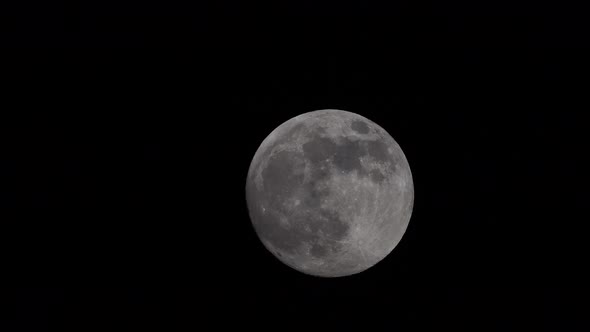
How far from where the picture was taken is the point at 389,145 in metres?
4.95

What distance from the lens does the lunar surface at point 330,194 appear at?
443 centimetres

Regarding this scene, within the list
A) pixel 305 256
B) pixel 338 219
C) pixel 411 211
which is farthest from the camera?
pixel 411 211

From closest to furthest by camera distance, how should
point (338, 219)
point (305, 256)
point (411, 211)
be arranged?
point (338, 219) < point (305, 256) < point (411, 211)

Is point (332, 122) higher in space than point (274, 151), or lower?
higher

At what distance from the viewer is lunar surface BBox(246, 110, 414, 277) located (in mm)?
4434

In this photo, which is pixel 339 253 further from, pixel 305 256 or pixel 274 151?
pixel 274 151

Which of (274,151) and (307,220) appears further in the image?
(274,151)

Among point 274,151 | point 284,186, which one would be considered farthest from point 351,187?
point 274,151

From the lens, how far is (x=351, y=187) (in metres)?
4.43

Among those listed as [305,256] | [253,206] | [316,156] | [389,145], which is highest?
[389,145]

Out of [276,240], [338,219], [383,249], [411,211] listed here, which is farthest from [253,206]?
[411,211]

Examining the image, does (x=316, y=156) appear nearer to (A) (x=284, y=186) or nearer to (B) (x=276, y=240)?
(A) (x=284, y=186)

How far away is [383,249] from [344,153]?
1348 mm

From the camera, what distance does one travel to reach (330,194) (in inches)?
173
